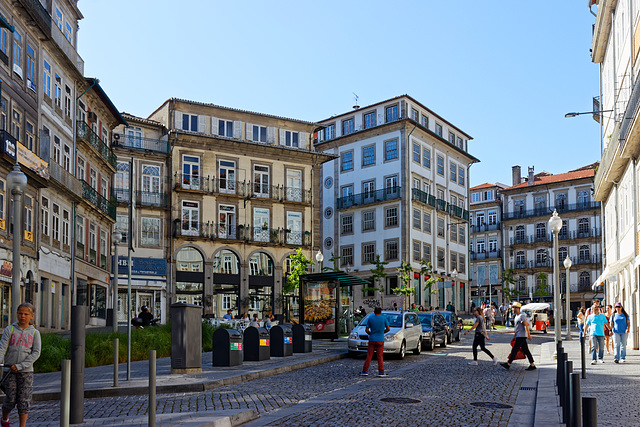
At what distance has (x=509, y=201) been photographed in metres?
89.8

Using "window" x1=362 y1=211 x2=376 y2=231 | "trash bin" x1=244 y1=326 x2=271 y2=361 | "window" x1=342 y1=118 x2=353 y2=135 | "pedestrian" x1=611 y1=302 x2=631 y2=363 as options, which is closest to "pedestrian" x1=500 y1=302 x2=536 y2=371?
"pedestrian" x1=611 y1=302 x2=631 y2=363

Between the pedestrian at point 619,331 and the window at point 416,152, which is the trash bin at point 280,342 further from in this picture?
the window at point 416,152

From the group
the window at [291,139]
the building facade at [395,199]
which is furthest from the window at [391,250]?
the window at [291,139]

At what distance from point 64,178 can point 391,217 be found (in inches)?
1230

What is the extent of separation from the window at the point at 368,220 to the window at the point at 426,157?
579 cm

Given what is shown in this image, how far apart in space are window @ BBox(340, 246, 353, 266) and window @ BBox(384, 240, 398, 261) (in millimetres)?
3937

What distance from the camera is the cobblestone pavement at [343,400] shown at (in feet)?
36.1

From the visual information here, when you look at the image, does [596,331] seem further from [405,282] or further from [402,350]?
[405,282]

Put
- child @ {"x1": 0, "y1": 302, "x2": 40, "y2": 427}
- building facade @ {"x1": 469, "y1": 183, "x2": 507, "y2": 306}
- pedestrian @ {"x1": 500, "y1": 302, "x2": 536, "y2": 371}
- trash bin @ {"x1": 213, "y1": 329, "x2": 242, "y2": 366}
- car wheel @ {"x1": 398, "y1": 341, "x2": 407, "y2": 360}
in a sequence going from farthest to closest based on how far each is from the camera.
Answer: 1. building facade @ {"x1": 469, "y1": 183, "x2": 507, "y2": 306}
2. car wheel @ {"x1": 398, "y1": 341, "x2": 407, "y2": 360}
3. pedestrian @ {"x1": 500, "y1": 302, "x2": 536, "y2": 371}
4. trash bin @ {"x1": 213, "y1": 329, "x2": 242, "y2": 366}
5. child @ {"x1": 0, "y1": 302, "x2": 40, "y2": 427}

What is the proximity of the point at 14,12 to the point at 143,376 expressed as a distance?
18897mm

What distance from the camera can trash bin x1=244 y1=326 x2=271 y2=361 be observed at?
21.6m

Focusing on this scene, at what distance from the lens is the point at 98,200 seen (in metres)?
41.9

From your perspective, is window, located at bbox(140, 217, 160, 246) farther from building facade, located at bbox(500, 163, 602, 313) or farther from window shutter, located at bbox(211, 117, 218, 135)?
building facade, located at bbox(500, 163, 602, 313)

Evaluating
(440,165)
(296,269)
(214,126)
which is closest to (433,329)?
(296,269)
